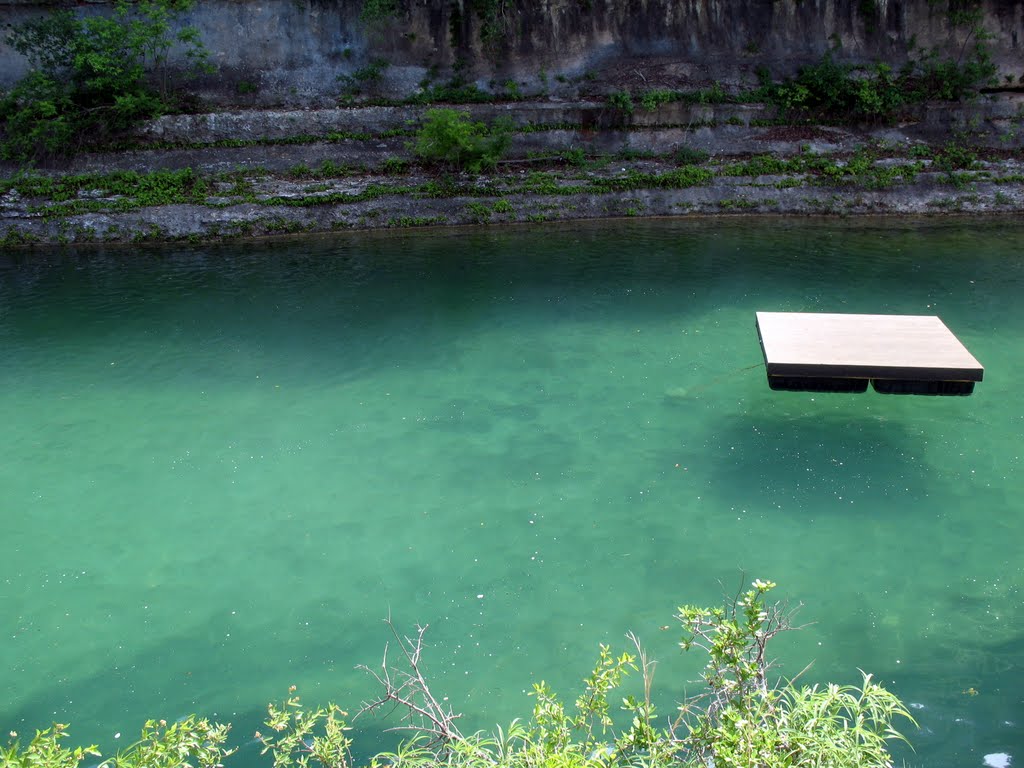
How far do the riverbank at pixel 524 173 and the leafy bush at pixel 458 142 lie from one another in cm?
33

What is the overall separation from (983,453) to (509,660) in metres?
5.58

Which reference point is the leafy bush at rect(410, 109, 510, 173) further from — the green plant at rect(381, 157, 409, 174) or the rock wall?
the rock wall

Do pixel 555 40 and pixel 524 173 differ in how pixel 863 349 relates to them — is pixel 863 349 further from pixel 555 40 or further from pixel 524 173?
pixel 555 40

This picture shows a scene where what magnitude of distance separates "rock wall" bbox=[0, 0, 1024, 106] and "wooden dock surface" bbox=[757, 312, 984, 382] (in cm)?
1329

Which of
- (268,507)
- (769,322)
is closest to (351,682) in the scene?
(268,507)

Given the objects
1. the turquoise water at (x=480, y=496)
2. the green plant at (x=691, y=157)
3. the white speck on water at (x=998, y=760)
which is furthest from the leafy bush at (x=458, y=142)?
the white speck on water at (x=998, y=760)

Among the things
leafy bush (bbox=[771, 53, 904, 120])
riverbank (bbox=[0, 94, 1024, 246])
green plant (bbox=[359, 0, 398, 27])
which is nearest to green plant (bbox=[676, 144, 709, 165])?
riverbank (bbox=[0, 94, 1024, 246])

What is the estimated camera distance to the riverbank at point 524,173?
55.6 feet

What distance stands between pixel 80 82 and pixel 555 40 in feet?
37.7

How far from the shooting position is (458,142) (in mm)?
17516

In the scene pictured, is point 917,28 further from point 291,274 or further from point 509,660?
point 509,660

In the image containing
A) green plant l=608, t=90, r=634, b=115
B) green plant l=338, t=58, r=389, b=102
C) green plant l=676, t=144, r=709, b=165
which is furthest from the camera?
green plant l=338, t=58, r=389, b=102

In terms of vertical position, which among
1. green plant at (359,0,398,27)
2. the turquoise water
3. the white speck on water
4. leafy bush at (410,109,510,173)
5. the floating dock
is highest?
green plant at (359,0,398,27)

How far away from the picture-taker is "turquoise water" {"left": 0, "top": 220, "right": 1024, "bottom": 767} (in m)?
5.98
